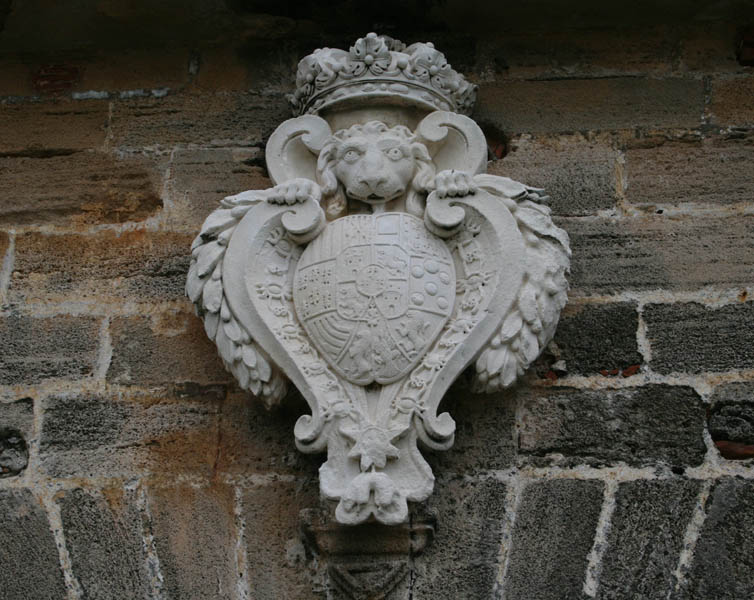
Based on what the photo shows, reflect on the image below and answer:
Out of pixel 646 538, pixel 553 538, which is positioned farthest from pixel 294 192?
pixel 646 538

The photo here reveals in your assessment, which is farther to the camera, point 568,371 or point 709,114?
point 709,114

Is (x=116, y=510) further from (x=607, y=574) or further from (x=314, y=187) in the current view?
(x=607, y=574)

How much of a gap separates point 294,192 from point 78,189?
2.60 feet

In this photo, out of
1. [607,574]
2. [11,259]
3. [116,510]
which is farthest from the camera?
[11,259]

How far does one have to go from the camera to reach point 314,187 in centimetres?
305

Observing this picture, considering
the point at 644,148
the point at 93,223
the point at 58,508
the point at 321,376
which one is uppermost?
the point at 644,148

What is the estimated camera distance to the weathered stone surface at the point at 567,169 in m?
3.32

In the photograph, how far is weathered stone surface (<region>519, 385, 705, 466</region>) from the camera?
2891 millimetres

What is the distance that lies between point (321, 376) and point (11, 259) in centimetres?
107

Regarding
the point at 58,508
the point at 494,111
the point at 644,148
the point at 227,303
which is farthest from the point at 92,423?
the point at 644,148

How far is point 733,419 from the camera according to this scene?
115 inches

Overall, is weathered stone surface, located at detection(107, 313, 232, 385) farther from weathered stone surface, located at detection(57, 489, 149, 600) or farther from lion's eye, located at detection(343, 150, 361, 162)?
lion's eye, located at detection(343, 150, 361, 162)

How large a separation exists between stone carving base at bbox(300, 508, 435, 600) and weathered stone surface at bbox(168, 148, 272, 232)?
102cm

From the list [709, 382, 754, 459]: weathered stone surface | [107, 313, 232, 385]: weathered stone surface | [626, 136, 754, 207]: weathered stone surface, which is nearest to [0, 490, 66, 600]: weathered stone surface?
[107, 313, 232, 385]: weathered stone surface
